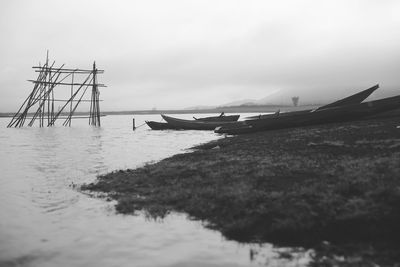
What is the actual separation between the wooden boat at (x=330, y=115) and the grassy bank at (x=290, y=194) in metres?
11.3

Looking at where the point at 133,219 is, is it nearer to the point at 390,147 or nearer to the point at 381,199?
the point at 381,199

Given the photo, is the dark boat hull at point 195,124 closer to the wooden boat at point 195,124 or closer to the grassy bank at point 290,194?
the wooden boat at point 195,124

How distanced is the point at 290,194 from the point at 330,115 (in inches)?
716

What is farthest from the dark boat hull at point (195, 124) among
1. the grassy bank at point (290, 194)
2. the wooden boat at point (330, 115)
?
the grassy bank at point (290, 194)

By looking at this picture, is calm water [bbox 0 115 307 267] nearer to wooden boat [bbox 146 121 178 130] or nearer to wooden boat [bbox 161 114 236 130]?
wooden boat [bbox 161 114 236 130]

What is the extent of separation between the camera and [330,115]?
2359 centimetres

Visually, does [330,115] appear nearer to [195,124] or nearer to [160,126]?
[195,124]

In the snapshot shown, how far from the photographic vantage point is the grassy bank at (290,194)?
18.0ft

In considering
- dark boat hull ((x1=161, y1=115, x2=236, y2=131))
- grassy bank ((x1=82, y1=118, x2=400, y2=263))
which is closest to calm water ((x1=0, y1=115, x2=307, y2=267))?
grassy bank ((x1=82, y1=118, x2=400, y2=263))

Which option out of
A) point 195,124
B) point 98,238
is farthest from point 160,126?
point 98,238

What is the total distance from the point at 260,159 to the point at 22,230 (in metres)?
7.65

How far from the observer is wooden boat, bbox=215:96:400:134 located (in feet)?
74.7

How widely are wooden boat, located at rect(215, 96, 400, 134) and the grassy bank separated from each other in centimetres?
1133

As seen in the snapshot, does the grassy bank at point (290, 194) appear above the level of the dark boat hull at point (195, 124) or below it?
below
